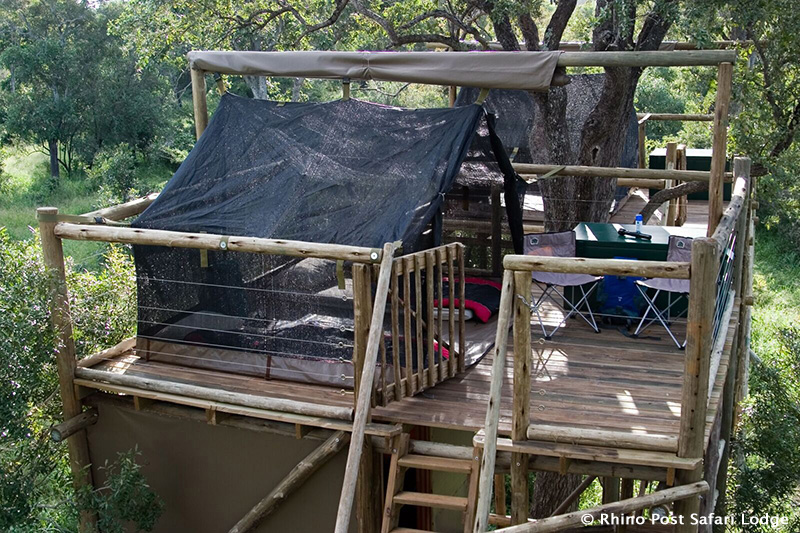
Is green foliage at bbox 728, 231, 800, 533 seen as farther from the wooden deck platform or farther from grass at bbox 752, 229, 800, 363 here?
grass at bbox 752, 229, 800, 363

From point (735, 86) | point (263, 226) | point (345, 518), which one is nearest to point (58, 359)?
point (263, 226)

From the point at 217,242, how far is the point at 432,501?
2150 mm

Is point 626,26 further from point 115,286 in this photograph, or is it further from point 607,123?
point 115,286

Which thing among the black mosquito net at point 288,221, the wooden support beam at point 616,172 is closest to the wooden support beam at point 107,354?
the black mosquito net at point 288,221

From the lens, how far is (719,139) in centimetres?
635

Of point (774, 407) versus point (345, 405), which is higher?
point (345, 405)

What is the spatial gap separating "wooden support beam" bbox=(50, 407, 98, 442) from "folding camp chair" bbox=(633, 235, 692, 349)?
4.26 metres

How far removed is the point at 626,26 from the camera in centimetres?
866

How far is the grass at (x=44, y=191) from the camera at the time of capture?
22672 mm

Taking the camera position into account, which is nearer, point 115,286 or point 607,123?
point 115,286

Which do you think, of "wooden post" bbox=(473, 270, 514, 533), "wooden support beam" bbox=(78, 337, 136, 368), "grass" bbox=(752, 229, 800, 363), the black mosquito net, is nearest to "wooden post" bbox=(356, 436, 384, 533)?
the black mosquito net

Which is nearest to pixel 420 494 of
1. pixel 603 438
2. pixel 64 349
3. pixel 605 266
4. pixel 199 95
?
pixel 603 438

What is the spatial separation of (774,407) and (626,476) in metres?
4.29

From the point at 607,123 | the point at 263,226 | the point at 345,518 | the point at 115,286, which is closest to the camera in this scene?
the point at 345,518
